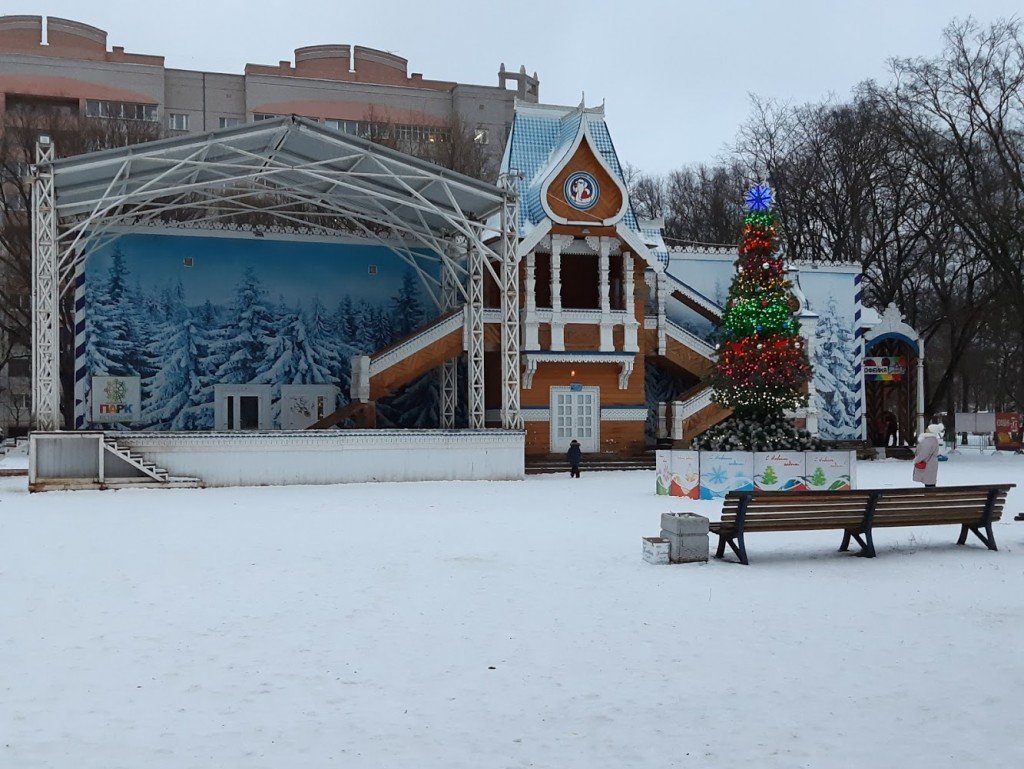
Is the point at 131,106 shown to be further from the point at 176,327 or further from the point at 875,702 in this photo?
the point at 875,702

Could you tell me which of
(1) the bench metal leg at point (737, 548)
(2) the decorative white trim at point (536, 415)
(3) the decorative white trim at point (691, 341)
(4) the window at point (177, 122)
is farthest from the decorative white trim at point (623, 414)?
(4) the window at point (177, 122)

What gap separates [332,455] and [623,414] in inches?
420

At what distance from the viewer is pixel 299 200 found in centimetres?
3259

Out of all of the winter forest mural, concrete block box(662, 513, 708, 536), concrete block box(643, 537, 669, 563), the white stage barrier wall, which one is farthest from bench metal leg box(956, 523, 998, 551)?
the winter forest mural

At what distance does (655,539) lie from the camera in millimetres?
12398

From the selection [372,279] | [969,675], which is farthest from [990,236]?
[969,675]

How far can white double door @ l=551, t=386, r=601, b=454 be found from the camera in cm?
3350

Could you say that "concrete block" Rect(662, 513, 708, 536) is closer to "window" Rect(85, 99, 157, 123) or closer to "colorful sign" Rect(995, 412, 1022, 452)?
"colorful sign" Rect(995, 412, 1022, 452)

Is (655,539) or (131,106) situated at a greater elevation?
(131,106)

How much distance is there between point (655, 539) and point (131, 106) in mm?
55296

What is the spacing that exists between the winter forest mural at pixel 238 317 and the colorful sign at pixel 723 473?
54.5ft

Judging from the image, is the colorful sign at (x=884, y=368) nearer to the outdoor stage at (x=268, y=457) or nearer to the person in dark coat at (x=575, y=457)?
the person in dark coat at (x=575, y=457)

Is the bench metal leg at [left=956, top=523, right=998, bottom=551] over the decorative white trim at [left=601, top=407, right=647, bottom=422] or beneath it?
beneath

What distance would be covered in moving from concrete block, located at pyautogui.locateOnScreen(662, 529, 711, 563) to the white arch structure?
17536mm
